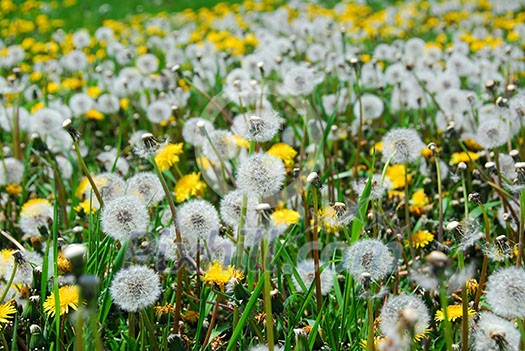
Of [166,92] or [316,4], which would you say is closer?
[166,92]

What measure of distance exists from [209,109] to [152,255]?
149cm

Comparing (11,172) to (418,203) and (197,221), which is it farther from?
(418,203)

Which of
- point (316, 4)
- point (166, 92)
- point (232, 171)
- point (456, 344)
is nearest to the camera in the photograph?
point (456, 344)

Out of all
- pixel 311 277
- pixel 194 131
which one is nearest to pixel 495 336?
pixel 311 277

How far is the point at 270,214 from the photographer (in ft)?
4.89

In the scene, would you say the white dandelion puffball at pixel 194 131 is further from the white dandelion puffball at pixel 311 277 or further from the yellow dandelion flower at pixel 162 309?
the yellow dandelion flower at pixel 162 309

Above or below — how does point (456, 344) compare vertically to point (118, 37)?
below

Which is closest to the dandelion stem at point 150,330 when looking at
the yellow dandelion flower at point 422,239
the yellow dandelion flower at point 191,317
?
the yellow dandelion flower at point 191,317

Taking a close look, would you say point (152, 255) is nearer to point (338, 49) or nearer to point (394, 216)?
point (394, 216)

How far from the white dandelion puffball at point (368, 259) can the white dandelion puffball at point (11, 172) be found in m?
1.59

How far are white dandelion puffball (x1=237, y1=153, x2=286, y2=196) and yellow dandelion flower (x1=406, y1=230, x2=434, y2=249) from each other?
0.64 meters

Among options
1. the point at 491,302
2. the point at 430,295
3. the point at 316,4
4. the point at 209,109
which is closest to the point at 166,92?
the point at 209,109

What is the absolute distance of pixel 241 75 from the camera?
343cm

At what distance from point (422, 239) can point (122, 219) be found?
0.98 metres
